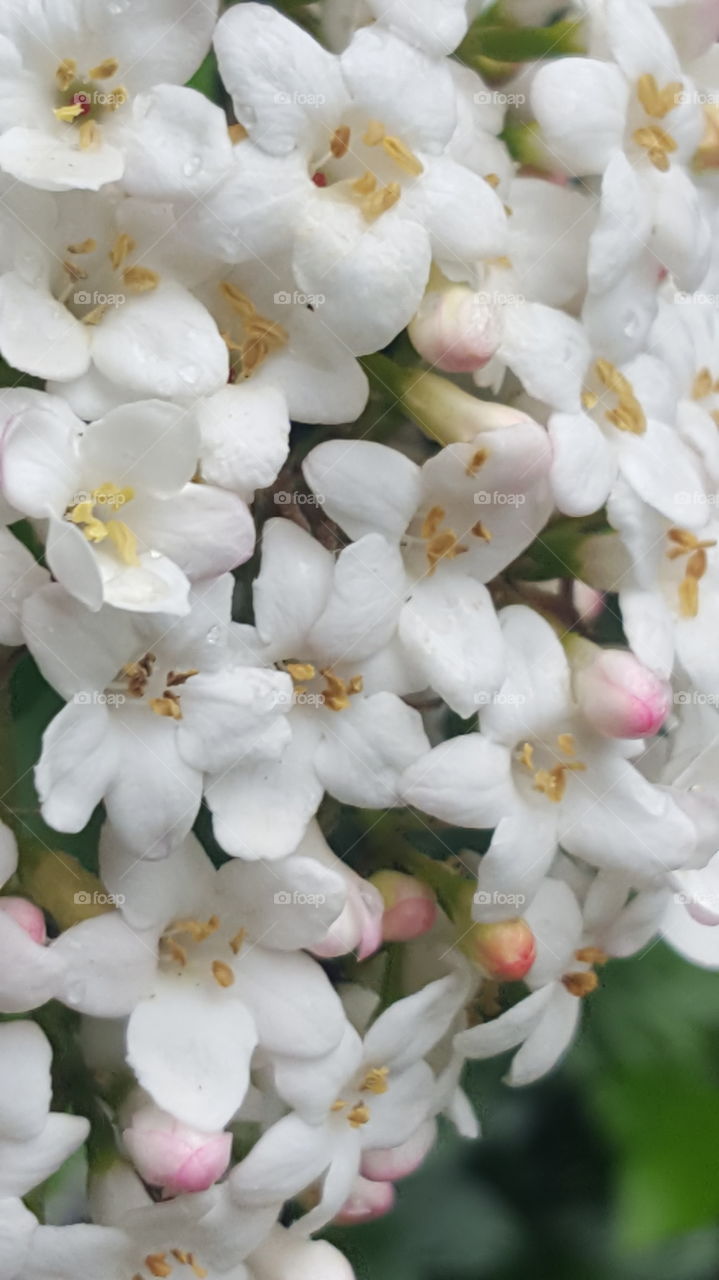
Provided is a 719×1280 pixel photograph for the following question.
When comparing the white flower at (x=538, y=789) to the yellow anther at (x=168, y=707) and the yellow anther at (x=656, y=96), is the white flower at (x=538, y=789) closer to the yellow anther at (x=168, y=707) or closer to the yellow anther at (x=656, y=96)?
the yellow anther at (x=168, y=707)

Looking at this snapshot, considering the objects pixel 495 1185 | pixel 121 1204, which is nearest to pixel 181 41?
pixel 121 1204

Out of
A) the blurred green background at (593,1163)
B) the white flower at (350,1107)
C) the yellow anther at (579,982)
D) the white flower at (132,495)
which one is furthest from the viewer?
the blurred green background at (593,1163)

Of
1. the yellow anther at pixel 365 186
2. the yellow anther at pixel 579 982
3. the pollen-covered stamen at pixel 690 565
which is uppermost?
the yellow anther at pixel 365 186

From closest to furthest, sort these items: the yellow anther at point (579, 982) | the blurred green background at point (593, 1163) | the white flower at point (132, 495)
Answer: the white flower at point (132, 495)
the yellow anther at point (579, 982)
the blurred green background at point (593, 1163)

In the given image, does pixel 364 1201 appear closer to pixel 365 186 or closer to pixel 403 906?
pixel 403 906

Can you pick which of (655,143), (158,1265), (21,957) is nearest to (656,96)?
(655,143)

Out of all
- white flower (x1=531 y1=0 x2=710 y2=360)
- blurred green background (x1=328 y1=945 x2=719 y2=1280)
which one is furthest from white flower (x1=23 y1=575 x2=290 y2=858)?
blurred green background (x1=328 y1=945 x2=719 y2=1280)

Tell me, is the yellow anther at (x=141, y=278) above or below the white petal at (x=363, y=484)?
above

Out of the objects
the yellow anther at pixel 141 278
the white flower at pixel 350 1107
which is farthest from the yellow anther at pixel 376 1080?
the yellow anther at pixel 141 278
